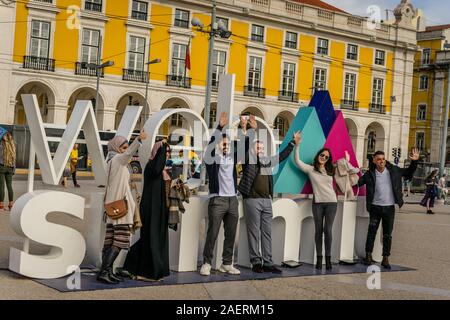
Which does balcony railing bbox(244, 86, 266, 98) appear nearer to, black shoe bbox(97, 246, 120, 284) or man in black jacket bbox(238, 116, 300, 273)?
man in black jacket bbox(238, 116, 300, 273)

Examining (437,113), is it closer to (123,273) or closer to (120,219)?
(123,273)

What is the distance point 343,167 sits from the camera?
878 cm

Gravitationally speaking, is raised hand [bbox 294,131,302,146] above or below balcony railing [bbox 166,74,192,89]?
below

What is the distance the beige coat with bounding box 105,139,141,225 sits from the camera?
647 centimetres

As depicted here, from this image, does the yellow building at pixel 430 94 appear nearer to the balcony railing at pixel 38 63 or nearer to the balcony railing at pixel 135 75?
the balcony railing at pixel 135 75

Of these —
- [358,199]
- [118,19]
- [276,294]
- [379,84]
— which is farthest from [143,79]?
[276,294]

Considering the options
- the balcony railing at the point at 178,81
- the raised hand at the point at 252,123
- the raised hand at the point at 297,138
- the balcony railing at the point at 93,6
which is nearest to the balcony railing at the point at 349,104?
the balcony railing at the point at 178,81

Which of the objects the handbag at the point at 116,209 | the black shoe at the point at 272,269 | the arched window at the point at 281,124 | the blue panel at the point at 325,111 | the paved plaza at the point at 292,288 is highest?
the arched window at the point at 281,124

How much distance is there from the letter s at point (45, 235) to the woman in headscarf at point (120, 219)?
1.56 feet

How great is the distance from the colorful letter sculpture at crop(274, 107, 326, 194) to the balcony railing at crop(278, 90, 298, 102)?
113 feet

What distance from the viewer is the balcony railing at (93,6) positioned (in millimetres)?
35375

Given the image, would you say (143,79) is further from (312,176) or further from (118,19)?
(312,176)

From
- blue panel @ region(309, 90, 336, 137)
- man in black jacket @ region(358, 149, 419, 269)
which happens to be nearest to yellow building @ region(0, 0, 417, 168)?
blue panel @ region(309, 90, 336, 137)
